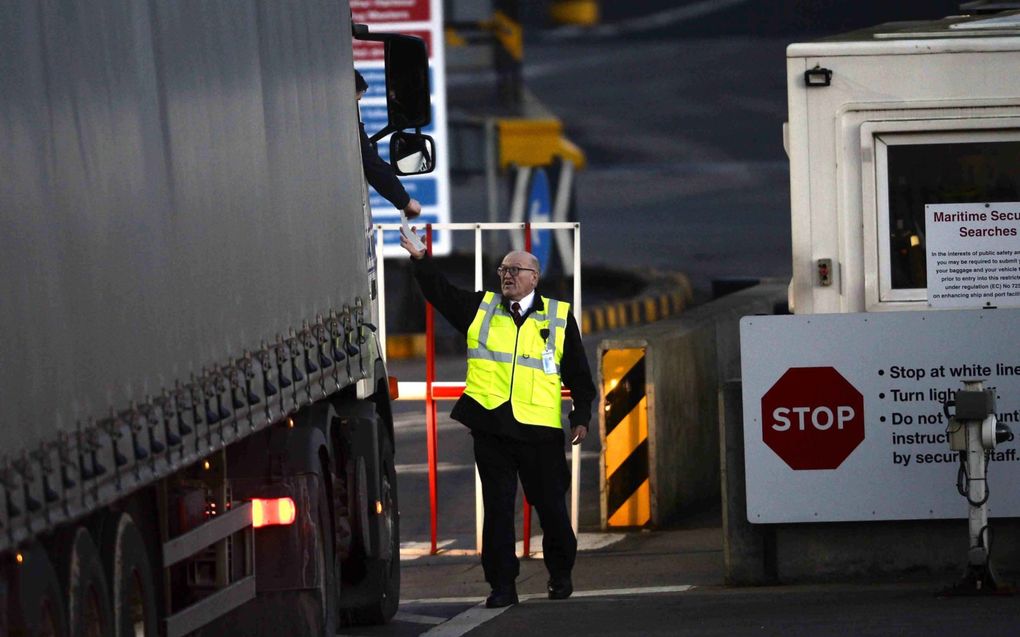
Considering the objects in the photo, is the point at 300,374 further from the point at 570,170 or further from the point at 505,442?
the point at 570,170

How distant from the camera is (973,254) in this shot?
1023 centimetres

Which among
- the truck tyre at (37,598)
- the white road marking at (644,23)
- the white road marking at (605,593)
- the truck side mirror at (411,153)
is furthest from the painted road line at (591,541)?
the white road marking at (644,23)

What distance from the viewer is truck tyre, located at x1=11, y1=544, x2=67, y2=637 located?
5.38 m

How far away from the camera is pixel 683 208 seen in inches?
1431

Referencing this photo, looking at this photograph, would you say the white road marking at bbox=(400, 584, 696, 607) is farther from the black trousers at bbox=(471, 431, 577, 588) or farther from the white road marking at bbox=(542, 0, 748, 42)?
the white road marking at bbox=(542, 0, 748, 42)

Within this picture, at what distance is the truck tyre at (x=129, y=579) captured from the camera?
20.6ft

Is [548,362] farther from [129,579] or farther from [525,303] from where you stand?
[129,579]

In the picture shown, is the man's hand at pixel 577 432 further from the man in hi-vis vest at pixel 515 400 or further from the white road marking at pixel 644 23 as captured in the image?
the white road marking at pixel 644 23

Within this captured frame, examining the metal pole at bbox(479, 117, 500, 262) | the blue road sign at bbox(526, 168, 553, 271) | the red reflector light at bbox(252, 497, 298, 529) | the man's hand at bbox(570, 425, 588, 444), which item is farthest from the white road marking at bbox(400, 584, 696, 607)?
the blue road sign at bbox(526, 168, 553, 271)

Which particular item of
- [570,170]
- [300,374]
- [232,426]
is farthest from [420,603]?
[570,170]

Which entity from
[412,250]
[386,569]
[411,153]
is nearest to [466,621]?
[386,569]

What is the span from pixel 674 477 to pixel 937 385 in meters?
3.04

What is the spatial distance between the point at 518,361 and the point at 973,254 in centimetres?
209

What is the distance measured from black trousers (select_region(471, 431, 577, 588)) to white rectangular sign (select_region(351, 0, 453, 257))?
1101 centimetres
